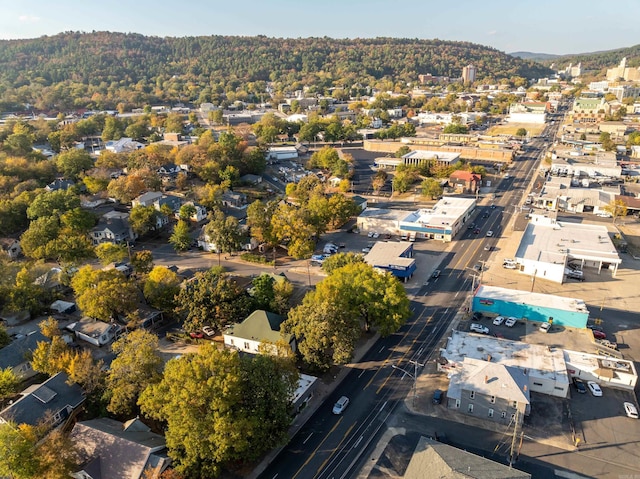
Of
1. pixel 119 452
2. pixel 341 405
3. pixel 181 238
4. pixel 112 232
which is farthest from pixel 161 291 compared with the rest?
pixel 112 232

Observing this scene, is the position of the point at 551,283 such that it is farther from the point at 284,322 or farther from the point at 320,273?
the point at 284,322

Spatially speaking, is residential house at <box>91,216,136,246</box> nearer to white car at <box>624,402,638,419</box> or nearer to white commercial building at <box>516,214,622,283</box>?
white commercial building at <box>516,214,622,283</box>

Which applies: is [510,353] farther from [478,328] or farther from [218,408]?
→ [218,408]

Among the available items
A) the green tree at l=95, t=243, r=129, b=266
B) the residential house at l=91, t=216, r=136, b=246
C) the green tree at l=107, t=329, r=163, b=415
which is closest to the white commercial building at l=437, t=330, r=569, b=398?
the green tree at l=107, t=329, r=163, b=415

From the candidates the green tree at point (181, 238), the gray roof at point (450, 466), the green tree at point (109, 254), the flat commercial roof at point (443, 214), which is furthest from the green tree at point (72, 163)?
the gray roof at point (450, 466)

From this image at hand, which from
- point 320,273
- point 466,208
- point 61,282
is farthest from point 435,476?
point 466,208

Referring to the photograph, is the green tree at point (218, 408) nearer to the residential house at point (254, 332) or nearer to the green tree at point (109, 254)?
the residential house at point (254, 332)
